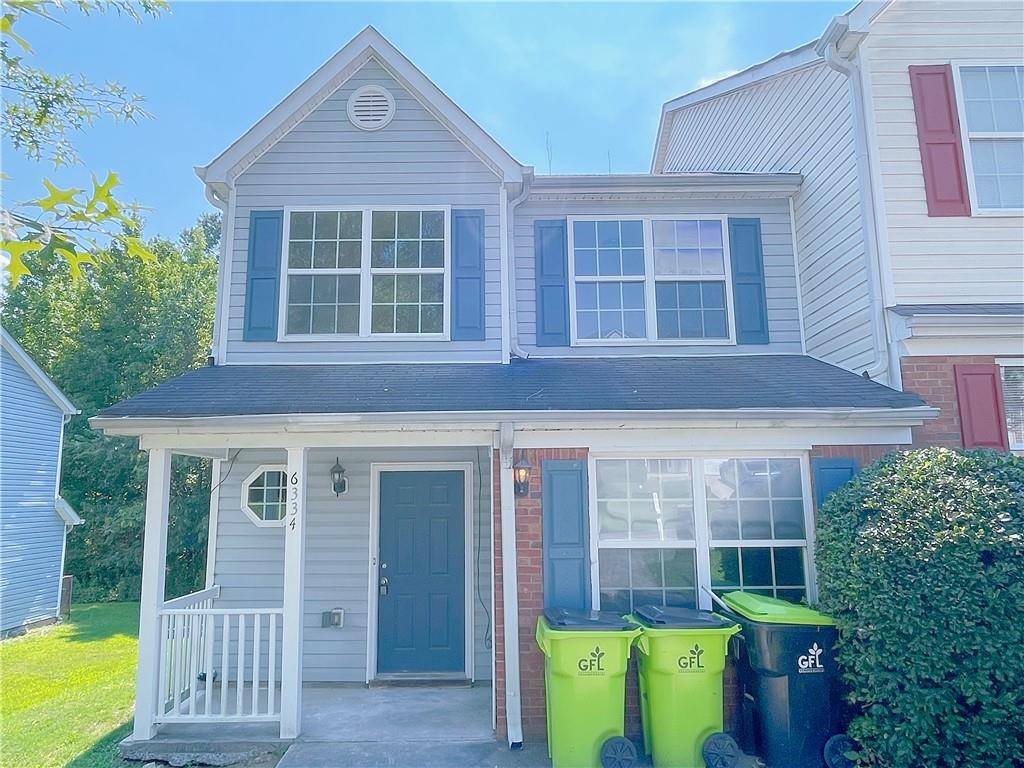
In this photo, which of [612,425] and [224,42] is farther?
[224,42]

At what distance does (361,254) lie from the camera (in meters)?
6.89

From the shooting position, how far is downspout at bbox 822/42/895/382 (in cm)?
582

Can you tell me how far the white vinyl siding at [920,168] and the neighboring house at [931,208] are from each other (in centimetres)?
1

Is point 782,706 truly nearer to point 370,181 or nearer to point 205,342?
point 370,181

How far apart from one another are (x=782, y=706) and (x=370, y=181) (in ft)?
20.4

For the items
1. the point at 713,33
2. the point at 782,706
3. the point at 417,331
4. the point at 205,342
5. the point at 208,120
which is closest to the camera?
the point at 782,706

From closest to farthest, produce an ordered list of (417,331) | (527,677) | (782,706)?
(782,706), (527,677), (417,331)

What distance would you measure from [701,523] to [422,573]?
314cm

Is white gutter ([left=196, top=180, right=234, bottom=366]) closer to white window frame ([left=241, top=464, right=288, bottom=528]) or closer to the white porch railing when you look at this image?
white window frame ([left=241, top=464, right=288, bottom=528])

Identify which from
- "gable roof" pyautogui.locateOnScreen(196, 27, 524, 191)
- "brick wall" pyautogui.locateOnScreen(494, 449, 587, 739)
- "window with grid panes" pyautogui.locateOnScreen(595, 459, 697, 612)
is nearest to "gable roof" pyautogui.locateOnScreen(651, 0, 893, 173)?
"gable roof" pyautogui.locateOnScreen(196, 27, 524, 191)

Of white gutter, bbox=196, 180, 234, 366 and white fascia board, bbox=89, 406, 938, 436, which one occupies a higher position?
white gutter, bbox=196, 180, 234, 366

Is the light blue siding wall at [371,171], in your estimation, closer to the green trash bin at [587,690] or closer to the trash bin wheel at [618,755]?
the green trash bin at [587,690]

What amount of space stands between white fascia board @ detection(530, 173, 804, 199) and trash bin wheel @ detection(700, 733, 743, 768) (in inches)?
215

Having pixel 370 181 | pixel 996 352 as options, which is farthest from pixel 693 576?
pixel 370 181
